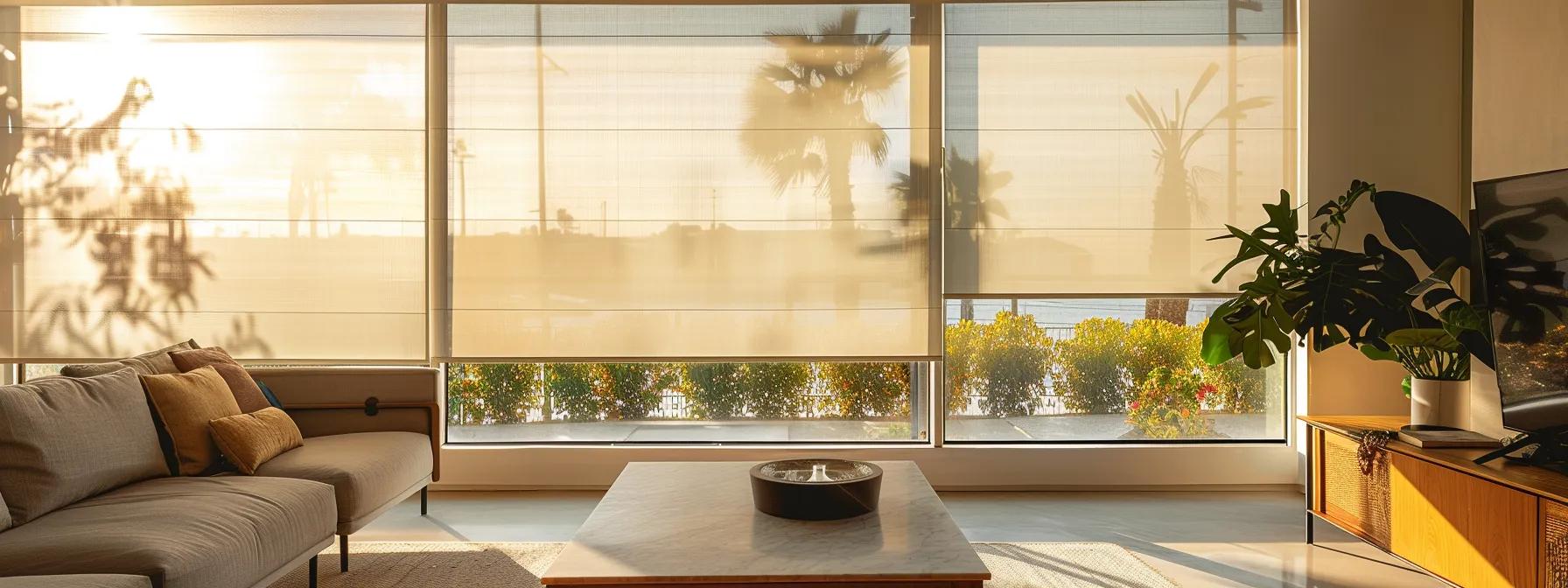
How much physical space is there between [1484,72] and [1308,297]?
3.11 feet

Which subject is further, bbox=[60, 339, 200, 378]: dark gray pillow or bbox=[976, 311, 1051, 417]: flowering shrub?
bbox=[976, 311, 1051, 417]: flowering shrub

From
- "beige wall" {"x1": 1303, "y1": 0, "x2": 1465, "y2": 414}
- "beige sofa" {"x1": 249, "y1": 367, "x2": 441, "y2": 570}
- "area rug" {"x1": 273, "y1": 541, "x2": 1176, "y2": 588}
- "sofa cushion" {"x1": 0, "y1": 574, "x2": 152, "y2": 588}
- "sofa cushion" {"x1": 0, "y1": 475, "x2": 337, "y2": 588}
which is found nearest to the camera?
"sofa cushion" {"x1": 0, "y1": 574, "x2": 152, "y2": 588}

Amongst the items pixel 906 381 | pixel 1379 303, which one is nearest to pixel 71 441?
pixel 906 381

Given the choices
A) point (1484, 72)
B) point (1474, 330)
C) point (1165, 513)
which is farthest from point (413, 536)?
point (1484, 72)

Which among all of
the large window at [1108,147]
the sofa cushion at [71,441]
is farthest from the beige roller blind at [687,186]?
the sofa cushion at [71,441]

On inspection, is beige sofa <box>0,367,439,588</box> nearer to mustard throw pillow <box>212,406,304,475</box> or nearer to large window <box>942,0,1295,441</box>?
mustard throw pillow <box>212,406,304,475</box>

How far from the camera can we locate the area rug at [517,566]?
3.13 m

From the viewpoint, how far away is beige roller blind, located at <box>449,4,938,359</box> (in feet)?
14.6

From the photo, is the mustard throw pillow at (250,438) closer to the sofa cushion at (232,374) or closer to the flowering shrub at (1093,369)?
the sofa cushion at (232,374)

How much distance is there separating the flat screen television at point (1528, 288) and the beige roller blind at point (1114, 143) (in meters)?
1.60

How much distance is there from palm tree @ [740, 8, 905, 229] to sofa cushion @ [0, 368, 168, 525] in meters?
2.71

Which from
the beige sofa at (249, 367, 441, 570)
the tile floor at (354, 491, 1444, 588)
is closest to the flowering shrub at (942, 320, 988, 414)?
the tile floor at (354, 491, 1444, 588)

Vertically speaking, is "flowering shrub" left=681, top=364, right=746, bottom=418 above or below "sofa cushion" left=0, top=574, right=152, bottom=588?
above

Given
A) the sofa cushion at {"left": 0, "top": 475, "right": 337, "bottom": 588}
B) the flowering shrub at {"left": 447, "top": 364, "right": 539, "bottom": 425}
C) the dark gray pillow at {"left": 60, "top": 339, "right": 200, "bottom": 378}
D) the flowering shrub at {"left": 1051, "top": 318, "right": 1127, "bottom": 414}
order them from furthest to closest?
1. the flowering shrub at {"left": 447, "top": 364, "right": 539, "bottom": 425}
2. the flowering shrub at {"left": 1051, "top": 318, "right": 1127, "bottom": 414}
3. the dark gray pillow at {"left": 60, "top": 339, "right": 200, "bottom": 378}
4. the sofa cushion at {"left": 0, "top": 475, "right": 337, "bottom": 588}
